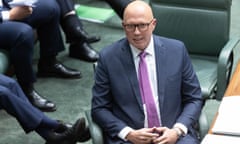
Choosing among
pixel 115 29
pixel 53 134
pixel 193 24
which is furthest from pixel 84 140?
pixel 115 29

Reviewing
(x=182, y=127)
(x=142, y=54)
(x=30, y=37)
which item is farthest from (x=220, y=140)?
(x=30, y=37)

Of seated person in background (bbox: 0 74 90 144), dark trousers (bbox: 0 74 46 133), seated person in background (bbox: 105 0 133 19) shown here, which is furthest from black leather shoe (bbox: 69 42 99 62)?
dark trousers (bbox: 0 74 46 133)

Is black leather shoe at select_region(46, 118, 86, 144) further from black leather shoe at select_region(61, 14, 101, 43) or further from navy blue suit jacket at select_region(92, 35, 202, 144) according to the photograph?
black leather shoe at select_region(61, 14, 101, 43)

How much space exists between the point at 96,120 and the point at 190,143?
47 centimetres

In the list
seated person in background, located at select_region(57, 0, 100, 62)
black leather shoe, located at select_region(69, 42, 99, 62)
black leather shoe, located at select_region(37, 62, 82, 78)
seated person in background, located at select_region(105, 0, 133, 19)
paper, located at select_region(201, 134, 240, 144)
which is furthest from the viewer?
seated person in background, located at select_region(105, 0, 133, 19)

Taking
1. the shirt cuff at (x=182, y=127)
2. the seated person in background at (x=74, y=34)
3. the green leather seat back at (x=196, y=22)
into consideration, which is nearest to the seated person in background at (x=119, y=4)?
the seated person in background at (x=74, y=34)

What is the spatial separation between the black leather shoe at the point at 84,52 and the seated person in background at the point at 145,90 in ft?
6.07

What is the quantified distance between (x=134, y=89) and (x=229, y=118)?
555 mm

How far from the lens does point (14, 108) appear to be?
3143 millimetres

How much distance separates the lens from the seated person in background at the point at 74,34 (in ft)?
14.4

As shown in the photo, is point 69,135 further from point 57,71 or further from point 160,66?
point 57,71

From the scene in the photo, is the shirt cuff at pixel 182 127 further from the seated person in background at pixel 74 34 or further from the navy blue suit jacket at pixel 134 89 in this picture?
the seated person in background at pixel 74 34

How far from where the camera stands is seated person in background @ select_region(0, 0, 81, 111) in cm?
361

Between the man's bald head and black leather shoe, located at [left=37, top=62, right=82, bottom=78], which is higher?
the man's bald head
